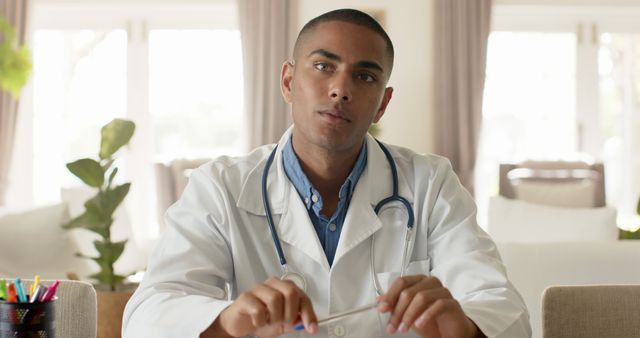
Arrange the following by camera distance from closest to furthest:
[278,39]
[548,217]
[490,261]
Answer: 1. [490,261]
2. [548,217]
3. [278,39]

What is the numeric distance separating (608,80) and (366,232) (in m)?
6.17

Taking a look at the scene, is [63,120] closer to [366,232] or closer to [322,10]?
[322,10]

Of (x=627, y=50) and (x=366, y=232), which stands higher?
(x=627, y=50)

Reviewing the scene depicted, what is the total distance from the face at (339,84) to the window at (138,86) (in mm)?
5473

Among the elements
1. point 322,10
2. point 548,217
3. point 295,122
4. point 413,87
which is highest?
point 322,10

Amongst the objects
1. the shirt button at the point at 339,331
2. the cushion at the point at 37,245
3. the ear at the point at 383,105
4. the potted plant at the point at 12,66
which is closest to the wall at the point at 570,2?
the potted plant at the point at 12,66

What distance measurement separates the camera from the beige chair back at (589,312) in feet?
4.95

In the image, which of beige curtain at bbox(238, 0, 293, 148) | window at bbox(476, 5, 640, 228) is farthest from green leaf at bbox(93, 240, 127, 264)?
window at bbox(476, 5, 640, 228)

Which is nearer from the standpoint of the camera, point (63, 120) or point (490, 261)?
point (490, 261)

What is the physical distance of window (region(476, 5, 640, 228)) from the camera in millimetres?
7266

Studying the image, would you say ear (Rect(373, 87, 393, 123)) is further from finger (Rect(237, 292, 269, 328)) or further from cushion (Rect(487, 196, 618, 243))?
cushion (Rect(487, 196, 618, 243))

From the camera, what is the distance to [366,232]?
1631 mm

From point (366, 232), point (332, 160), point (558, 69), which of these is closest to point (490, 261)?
point (366, 232)

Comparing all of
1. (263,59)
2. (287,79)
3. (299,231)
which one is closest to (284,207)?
(299,231)
